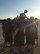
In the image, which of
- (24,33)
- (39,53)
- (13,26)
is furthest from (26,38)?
(39,53)

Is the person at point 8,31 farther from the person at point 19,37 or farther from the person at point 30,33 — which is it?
the person at point 30,33

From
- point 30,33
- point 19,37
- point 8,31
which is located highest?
point 8,31

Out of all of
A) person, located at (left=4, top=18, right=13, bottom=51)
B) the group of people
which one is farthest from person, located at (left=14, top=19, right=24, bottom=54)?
person, located at (left=4, top=18, right=13, bottom=51)

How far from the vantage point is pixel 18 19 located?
5707 millimetres

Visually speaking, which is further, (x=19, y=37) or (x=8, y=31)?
(x=8, y=31)

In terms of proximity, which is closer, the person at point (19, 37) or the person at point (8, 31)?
the person at point (19, 37)

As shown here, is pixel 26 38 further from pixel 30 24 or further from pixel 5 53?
pixel 5 53

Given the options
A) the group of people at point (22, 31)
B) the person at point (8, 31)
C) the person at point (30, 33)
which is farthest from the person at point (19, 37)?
the person at point (8, 31)

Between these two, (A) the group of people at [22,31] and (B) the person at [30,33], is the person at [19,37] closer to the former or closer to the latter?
(A) the group of people at [22,31]

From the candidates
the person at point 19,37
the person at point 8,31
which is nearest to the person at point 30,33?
the person at point 19,37

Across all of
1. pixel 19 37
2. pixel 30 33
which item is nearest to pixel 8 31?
pixel 19 37

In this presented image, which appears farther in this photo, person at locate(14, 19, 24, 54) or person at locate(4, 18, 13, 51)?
person at locate(4, 18, 13, 51)

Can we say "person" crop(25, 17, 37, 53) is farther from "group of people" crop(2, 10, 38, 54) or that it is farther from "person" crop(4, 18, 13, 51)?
"person" crop(4, 18, 13, 51)

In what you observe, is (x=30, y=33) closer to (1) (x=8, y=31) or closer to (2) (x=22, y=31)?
(2) (x=22, y=31)
